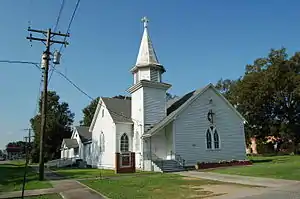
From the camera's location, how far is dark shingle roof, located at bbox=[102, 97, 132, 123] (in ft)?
97.6

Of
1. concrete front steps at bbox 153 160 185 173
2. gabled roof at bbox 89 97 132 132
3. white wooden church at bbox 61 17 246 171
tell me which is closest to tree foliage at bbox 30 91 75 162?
gabled roof at bbox 89 97 132 132

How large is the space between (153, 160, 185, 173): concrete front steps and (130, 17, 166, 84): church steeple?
838 centimetres

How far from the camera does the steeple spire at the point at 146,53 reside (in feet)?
97.5

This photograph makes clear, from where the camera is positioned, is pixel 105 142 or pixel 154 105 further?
pixel 105 142

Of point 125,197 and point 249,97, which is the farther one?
point 249,97

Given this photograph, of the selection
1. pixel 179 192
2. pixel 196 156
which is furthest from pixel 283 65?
pixel 179 192

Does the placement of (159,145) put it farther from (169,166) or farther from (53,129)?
(53,129)

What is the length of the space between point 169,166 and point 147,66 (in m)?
10.2

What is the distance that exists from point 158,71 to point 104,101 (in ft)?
22.9

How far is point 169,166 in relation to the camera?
2411cm

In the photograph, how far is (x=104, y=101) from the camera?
32.3 metres

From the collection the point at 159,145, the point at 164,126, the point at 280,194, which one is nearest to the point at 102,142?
the point at 159,145

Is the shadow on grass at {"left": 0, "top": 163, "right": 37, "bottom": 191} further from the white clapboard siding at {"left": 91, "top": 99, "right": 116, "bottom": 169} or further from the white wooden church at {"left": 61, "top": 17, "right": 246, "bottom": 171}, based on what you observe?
the white wooden church at {"left": 61, "top": 17, "right": 246, "bottom": 171}

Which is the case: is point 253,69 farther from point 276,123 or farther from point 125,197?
point 125,197
